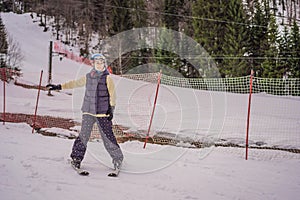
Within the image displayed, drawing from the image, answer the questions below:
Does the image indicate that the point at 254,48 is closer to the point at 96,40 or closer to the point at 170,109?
the point at 170,109

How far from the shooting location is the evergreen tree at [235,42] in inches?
952

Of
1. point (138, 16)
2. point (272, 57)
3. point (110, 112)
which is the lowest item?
point (110, 112)

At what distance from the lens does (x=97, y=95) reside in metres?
4.23

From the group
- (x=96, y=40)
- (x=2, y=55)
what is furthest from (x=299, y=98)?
(x=96, y=40)

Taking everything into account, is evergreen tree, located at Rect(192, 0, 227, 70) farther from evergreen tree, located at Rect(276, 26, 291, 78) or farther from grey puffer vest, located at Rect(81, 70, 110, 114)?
grey puffer vest, located at Rect(81, 70, 110, 114)

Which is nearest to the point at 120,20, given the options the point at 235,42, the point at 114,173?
the point at 235,42

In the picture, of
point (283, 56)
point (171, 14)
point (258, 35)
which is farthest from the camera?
point (171, 14)

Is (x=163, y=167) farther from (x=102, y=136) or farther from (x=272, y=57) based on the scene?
(x=272, y=57)

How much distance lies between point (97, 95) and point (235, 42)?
75.2 ft

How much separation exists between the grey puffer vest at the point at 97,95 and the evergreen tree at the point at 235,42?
21.4 meters

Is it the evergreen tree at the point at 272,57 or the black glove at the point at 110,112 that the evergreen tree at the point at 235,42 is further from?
the black glove at the point at 110,112

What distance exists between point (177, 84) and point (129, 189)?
54.5 ft

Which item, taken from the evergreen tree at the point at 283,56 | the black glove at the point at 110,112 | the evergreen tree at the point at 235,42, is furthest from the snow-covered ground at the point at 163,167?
the evergreen tree at the point at 235,42

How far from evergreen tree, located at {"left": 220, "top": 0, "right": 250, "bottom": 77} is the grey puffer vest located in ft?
70.3
